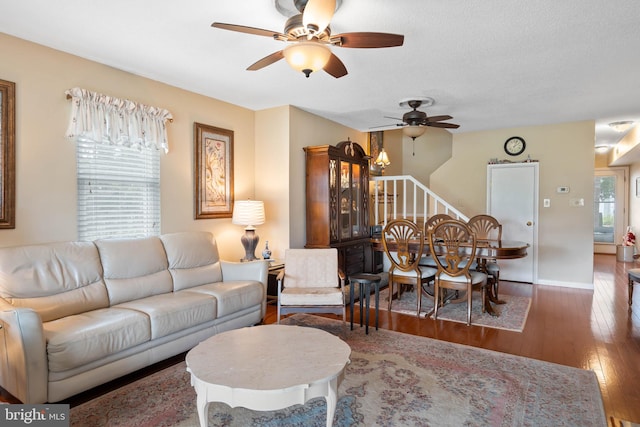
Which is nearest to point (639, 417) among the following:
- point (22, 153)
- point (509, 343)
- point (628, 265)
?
point (509, 343)

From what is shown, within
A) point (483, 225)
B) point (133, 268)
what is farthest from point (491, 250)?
point (133, 268)

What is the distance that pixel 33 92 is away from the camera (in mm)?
2945

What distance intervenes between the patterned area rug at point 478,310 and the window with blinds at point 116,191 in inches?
111

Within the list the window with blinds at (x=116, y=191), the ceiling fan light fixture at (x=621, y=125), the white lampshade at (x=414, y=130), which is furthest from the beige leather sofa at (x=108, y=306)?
the ceiling fan light fixture at (x=621, y=125)

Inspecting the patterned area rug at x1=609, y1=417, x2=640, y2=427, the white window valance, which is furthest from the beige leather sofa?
the patterned area rug at x1=609, y1=417, x2=640, y2=427

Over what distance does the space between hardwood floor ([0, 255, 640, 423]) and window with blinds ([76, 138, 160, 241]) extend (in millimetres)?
1514

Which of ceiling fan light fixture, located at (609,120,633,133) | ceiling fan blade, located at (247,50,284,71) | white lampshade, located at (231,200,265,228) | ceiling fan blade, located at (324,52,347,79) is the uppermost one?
ceiling fan light fixture, located at (609,120,633,133)

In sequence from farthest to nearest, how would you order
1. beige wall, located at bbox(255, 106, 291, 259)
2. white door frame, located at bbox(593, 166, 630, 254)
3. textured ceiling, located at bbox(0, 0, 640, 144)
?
white door frame, located at bbox(593, 166, 630, 254), beige wall, located at bbox(255, 106, 291, 259), textured ceiling, located at bbox(0, 0, 640, 144)

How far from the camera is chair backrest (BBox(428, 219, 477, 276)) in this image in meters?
3.75

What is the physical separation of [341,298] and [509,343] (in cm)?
151

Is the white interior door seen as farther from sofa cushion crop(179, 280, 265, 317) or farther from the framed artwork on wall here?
sofa cushion crop(179, 280, 265, 317)

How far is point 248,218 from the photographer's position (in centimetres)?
434

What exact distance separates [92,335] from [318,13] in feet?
7.58

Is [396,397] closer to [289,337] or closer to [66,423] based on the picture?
[289,337]
